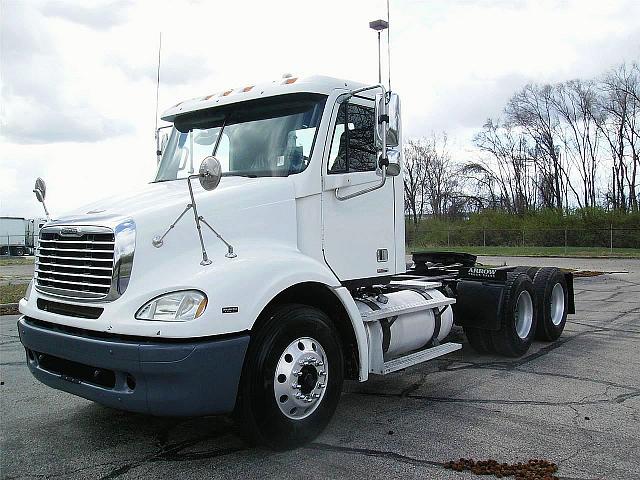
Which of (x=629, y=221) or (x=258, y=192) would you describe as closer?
(x=258, y=192)

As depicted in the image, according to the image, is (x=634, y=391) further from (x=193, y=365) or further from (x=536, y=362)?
(x=193, y=365)

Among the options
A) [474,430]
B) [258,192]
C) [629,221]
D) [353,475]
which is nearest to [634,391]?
[474,430]

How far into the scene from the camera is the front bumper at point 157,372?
4.08 m

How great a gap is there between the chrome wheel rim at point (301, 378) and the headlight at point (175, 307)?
2.60ft

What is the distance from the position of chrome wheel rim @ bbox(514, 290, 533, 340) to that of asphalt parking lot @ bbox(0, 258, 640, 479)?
2.60 ft

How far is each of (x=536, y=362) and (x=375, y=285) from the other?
2.62 m

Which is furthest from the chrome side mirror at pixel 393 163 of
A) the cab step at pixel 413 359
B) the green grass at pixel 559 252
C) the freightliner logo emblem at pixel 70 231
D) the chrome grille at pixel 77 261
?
the green grass at pixel 559 252

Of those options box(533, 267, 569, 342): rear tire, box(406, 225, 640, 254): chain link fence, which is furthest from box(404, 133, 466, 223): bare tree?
box(533, 267, 569, 342): rear tire

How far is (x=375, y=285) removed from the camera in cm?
642

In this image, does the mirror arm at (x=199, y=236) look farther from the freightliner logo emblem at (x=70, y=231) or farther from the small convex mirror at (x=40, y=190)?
the small convex mirror at (x=40, y=190)

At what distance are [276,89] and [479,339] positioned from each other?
4.27 m

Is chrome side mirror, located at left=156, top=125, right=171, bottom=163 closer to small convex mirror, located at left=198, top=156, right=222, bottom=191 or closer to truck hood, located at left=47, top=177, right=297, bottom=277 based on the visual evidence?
truck hood, located at left=47, top=177, right=297, bottom=277

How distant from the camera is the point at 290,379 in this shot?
15.3 feet

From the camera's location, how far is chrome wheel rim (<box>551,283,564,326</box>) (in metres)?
9.16
